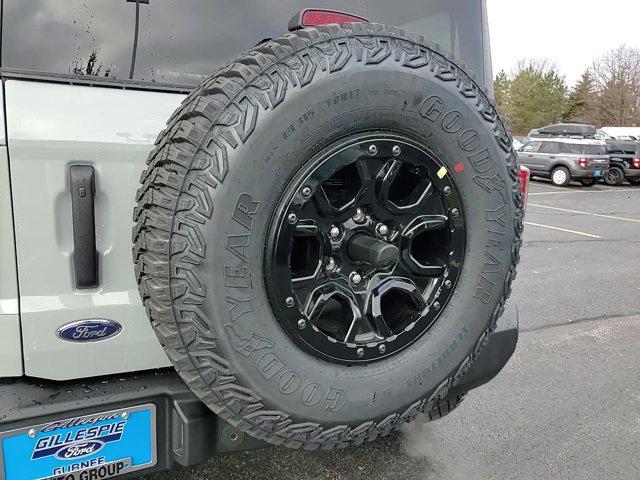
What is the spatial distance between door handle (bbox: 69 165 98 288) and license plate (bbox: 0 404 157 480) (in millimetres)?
384

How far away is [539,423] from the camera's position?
10.6ft

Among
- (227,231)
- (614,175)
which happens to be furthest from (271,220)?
(614,175)

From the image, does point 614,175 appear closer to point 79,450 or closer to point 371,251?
point 371,251

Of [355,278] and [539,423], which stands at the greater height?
[355,278]

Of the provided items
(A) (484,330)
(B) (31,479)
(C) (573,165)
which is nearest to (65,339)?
(B) (31,479)

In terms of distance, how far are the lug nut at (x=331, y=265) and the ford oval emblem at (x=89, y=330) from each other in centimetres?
65

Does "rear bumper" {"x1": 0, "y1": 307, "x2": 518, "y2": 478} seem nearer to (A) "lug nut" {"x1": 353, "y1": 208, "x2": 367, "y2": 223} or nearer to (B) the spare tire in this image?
(B) the spare tire

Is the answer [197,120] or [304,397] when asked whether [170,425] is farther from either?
[197,120]

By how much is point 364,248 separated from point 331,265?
0.36 ft

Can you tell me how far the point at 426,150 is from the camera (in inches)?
66.7

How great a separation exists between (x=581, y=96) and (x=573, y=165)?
4073 cm

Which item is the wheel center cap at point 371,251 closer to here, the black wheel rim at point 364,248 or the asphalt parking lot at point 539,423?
the black wheel rim at point 364,248

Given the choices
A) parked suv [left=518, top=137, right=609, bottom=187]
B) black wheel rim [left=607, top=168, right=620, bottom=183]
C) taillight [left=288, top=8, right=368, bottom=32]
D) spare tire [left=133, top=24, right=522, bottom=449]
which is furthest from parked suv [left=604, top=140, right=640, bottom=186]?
taillight [left=288, top=8, right=368, bottom=32]

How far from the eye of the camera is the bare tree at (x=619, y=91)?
157 ft
